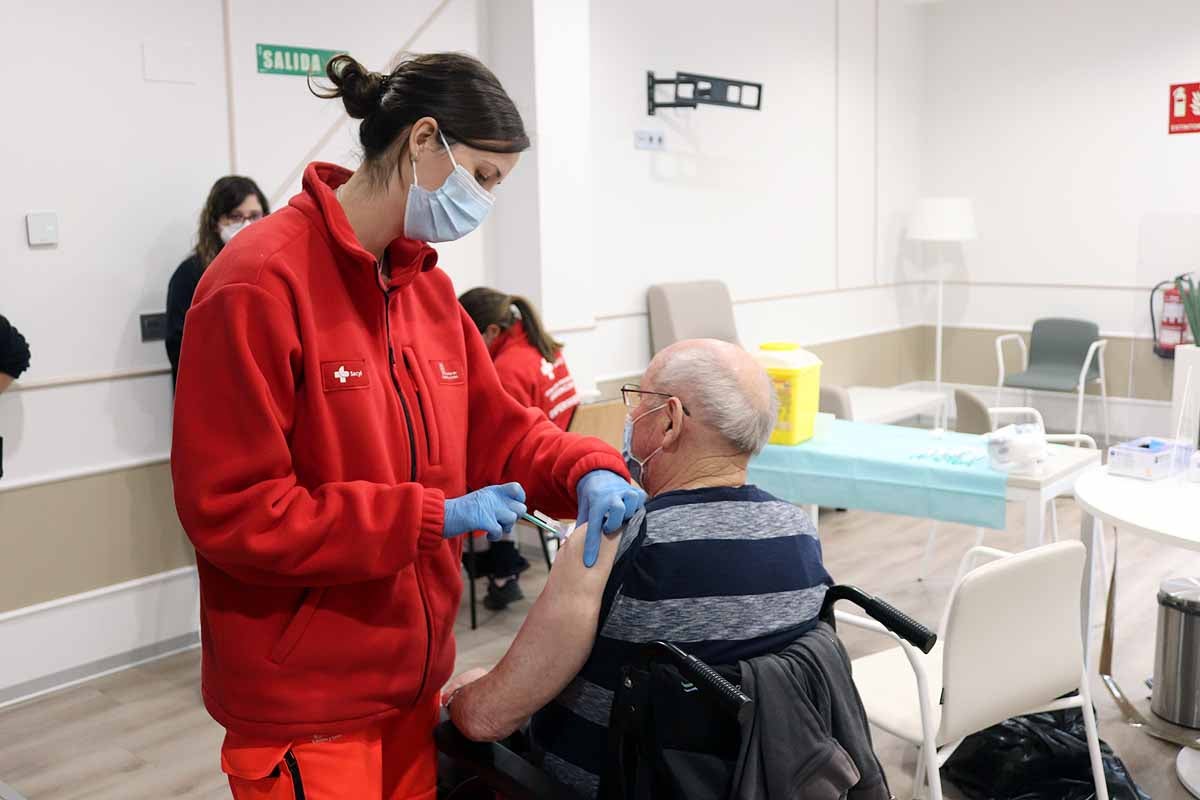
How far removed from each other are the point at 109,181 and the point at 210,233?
Result: 322mm

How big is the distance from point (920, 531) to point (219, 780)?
10.6 feet

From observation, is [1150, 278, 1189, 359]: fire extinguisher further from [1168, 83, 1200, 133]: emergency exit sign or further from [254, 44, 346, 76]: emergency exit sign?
[254, 44, 346, 76]: emergency exit sign

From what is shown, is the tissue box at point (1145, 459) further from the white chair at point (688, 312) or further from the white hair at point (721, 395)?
the white chair at point (688, 312)

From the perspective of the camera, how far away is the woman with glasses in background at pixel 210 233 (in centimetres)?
342

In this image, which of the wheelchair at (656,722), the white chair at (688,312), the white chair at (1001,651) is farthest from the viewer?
the white chair at (688,312)

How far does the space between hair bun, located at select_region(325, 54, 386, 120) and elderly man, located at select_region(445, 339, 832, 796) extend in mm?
597

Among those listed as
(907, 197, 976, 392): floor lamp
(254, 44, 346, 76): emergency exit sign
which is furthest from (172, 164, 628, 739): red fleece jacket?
(907, 197, 976, 392): floor lamp

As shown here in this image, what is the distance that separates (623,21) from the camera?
5121mm

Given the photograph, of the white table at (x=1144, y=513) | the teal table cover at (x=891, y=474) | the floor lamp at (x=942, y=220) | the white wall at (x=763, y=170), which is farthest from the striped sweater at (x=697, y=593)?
the floor lamp at (x=942, y=220)

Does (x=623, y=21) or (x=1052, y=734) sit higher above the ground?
(x=623, y=21)

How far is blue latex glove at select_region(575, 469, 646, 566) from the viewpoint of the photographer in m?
1.45

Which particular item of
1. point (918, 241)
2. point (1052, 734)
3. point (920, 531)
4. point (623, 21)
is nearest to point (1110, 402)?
point (918, 241)

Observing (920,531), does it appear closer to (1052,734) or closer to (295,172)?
(1052,734)

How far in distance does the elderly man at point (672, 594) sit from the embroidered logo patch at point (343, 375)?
1.22 ft
